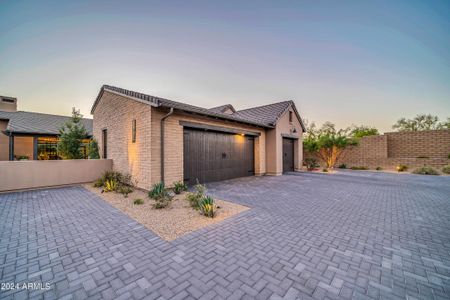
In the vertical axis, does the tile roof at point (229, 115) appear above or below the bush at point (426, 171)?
above

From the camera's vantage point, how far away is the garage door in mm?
7449

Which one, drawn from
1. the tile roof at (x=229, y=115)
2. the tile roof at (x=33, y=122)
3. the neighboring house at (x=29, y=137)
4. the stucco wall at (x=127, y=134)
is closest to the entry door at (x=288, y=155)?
the tile roof at (x=229, y=115)

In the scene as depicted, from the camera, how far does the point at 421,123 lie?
27844mm

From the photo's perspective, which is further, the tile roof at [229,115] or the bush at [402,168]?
the bush at [402,168]

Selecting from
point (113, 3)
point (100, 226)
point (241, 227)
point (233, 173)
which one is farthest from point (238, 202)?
point (113, 3)

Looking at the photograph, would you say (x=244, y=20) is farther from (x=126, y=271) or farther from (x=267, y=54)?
(x=126, y=271)

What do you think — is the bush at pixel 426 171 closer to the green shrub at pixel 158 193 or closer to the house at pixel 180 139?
the house at pixel 180 139

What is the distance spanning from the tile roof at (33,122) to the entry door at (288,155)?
18.7m

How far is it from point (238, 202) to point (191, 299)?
3.57 meters

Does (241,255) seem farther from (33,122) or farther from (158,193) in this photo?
(33,122)

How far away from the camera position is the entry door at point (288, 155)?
41.5 feet

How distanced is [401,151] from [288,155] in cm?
1061

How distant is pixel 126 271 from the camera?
2.07 meters

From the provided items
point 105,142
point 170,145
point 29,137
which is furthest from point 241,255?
point 29,137
